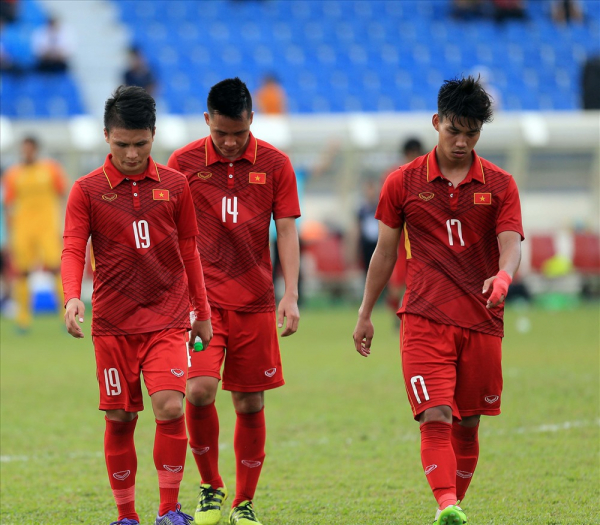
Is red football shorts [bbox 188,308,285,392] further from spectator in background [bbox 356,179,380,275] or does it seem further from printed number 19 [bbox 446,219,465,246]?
spectator in background [bbox 356,179,380,275]

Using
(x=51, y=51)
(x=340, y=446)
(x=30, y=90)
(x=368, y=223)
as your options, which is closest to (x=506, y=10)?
(x=51, y=51)

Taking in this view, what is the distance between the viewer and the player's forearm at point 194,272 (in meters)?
5.04

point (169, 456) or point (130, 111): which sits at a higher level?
point (130, 111)

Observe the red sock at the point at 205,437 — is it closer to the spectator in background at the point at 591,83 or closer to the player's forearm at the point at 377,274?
the player's forearm at the point at 377,274

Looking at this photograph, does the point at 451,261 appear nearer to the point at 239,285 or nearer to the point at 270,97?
the point at 239,285

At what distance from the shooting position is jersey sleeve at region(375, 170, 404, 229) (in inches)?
196

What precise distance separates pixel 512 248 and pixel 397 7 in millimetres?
24884

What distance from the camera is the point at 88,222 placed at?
16.2 ft

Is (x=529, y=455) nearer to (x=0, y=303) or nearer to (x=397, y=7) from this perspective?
(x=0, y=303)

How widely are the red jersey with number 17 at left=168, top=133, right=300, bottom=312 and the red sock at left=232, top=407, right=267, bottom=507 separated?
1.95 feet

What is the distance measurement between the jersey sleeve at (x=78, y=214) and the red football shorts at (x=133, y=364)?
500 millimetres

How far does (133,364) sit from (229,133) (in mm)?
1244

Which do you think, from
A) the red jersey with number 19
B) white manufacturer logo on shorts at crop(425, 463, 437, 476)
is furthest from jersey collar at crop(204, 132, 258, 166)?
white manufacturer logo on shorts at crop(425, 463, 437, 476)

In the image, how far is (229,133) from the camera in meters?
5.33
